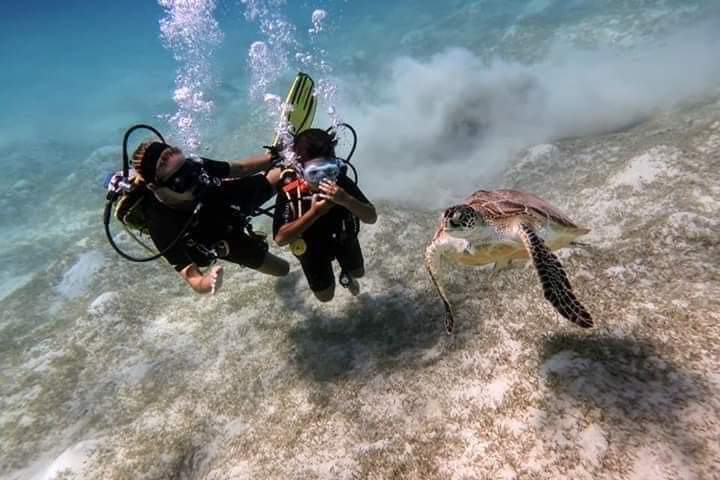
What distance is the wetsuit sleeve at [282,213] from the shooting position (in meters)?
4.30

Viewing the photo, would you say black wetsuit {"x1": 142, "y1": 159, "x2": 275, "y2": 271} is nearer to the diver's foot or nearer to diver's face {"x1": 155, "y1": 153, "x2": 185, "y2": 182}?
diver's face {"x1": 155, "y1": 153, "x2": 185, "y2": 182}

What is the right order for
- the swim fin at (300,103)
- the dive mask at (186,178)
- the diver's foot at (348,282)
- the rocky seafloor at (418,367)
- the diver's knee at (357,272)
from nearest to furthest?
the rocky seafloor at (418,367)
the dive mask at (186,178)
the diver's foot at (348,282)
the diver's knee at (357,272)
the swim fin at (300,103)

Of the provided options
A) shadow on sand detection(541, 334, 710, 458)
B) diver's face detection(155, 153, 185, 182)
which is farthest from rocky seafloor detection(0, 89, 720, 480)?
diver's face detection(155, 153, 185, 182)

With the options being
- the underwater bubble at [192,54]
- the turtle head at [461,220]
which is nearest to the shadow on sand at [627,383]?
the turtle head at [461,220]

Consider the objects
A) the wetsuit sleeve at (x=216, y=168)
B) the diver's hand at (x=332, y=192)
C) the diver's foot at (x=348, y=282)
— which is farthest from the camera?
the diver's foot at (x=348, y=282)

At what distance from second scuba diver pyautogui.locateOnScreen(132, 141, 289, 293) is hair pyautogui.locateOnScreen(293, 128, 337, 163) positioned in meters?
1.23

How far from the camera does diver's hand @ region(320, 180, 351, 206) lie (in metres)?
3.51

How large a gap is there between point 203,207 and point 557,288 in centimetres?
378

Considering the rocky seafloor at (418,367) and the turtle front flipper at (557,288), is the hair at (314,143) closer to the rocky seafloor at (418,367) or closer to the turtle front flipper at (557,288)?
the turtle front flipper at (557,288)

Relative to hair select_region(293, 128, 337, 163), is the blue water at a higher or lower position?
lower

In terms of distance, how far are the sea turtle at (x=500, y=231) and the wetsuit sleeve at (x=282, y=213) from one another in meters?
1.68

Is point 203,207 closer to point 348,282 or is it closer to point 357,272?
point 348,282

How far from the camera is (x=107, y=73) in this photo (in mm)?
61688

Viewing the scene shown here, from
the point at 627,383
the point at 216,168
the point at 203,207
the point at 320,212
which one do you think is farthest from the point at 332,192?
the point at 627,383
